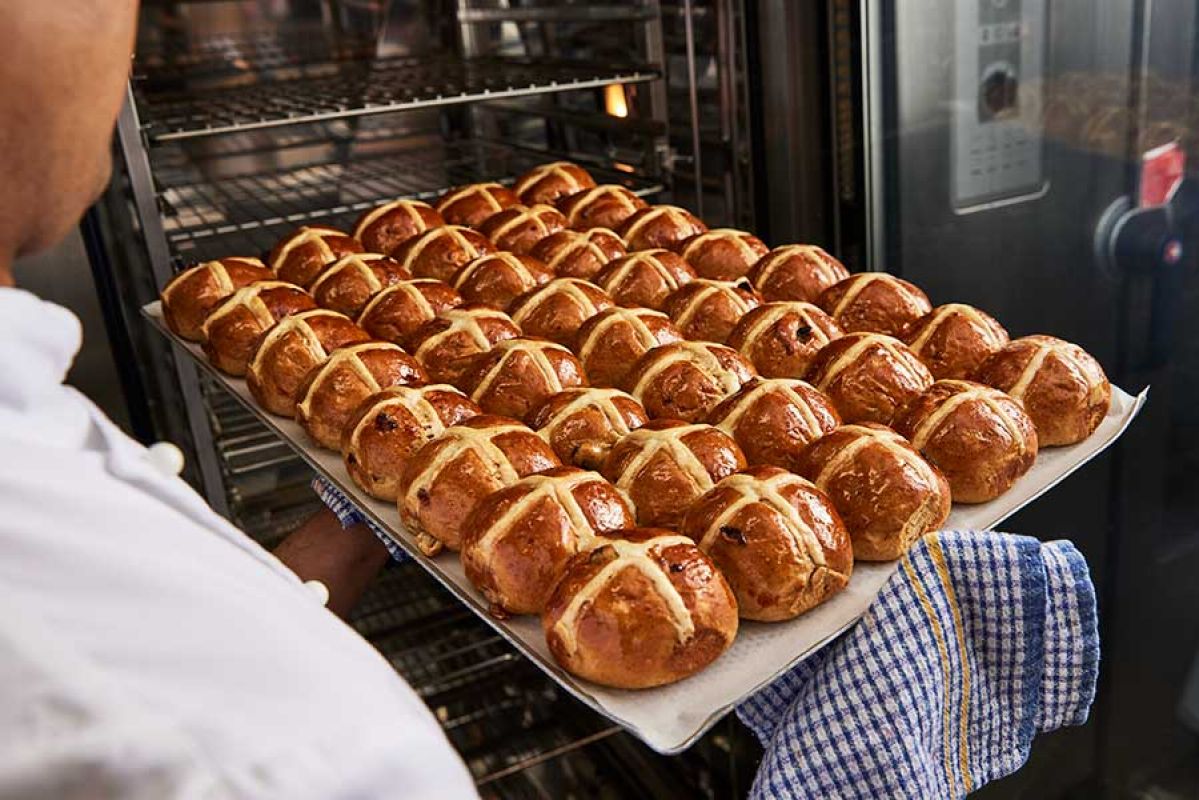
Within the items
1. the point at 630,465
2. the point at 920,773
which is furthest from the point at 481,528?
the point at 920,773

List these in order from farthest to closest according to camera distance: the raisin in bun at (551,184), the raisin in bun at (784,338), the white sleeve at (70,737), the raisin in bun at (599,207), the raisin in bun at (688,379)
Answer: the raisin in bun at (551,184) < the raisin in bun at (599,207) < the raisin in bun at (784,338) < the raisin in bun at (688,379) < the white sleeve at (70,737)

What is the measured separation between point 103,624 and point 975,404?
1142mm

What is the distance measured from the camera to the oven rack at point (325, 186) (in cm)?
270

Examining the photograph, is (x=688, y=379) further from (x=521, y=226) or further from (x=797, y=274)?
(x=521, y=226)

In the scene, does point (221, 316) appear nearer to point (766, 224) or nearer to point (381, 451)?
point (381, 451)

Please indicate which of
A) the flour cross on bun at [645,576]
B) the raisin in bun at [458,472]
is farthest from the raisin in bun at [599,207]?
the flour cross on bun at [645,576]

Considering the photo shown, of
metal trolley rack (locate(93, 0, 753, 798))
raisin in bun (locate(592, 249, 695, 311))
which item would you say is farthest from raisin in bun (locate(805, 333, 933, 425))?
metal trolley rack (locate(93, 0, 753, 798))

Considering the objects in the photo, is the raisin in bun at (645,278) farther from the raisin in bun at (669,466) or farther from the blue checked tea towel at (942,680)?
the blue checked tea towel at (942,680)

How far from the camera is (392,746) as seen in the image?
540 millimetres

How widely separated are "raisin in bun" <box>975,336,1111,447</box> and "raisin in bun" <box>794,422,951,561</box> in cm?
23

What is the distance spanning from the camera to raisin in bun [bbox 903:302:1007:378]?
1.58 m

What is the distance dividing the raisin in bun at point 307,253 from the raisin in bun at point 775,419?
0.98m

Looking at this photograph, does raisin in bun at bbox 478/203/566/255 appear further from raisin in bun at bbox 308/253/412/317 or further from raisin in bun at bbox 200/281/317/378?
raisin in bun at bbox 200/281/317/378

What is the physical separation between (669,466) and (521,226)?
996mm
